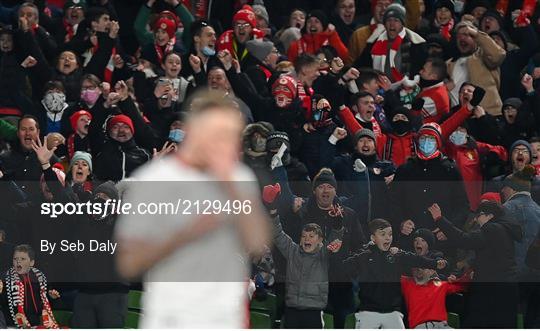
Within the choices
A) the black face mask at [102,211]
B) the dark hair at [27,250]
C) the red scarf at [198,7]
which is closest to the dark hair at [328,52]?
the red scarf at [198,7]

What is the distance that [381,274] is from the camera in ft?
33.2

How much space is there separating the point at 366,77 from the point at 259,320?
9.09ft

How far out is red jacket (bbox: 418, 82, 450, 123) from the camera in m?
11.9

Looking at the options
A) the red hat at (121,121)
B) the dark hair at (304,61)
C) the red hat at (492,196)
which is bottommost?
the red hat at (492,196)

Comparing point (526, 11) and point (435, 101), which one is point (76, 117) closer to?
point (435, 101)

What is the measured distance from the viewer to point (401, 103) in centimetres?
1200

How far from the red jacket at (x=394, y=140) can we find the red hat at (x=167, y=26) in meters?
2.00

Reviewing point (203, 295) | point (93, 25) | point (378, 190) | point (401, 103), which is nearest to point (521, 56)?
point (401, 103)

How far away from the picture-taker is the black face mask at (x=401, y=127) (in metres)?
11.4

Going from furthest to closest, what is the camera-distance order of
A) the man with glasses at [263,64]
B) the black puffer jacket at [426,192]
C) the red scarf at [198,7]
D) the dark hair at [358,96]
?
the red scarf at [198,7] < the man with glasses at [263,64] < the dark hair at [358,96] < the black puffer jacket at [426,192]

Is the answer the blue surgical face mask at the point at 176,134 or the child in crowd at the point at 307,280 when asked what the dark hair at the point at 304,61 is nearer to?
the blue surgical face mask at the point at 176,134

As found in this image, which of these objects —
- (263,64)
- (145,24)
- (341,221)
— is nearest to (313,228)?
(341,221)

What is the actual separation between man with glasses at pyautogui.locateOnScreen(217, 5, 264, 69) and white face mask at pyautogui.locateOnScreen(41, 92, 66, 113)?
161 centimetres

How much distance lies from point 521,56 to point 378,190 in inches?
114
